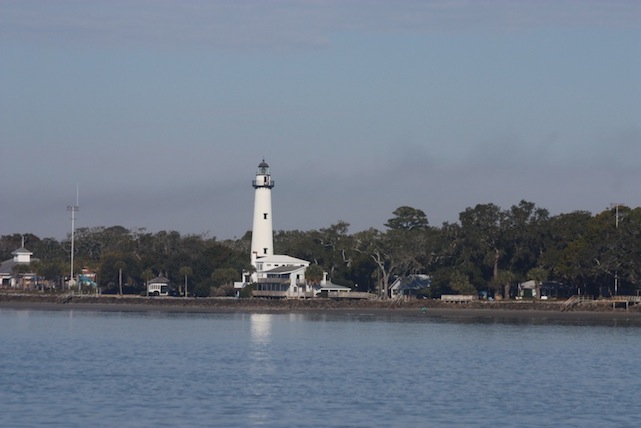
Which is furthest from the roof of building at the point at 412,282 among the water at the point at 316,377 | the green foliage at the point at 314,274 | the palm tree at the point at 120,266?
the water at the point at 316,377

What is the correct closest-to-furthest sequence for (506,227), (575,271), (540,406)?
(540,406) → (575,271) → (506,227)

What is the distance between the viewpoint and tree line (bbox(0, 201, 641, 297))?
91.2 m

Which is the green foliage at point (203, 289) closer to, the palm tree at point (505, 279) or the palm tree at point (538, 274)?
the palm tree at point (505, 279)

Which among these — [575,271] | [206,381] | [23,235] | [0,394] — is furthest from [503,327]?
[23,235]

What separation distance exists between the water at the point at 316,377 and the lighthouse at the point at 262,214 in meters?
42.5

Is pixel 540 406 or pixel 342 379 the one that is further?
pixel 342 379

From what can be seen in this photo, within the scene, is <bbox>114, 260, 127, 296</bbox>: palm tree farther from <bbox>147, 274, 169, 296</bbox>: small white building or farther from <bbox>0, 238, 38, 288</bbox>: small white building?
<bbox>0, 238, 38, 288</bbox>: small white building

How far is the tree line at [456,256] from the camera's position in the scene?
9119 centimetres

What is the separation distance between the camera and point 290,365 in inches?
1711

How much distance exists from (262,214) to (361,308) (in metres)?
15.9

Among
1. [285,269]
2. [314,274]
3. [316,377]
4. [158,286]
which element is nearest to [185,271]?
[158,286]

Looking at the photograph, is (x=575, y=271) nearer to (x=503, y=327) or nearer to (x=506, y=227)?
(x=506, y=227)

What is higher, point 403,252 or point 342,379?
point 403,252

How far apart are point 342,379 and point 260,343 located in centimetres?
1816
